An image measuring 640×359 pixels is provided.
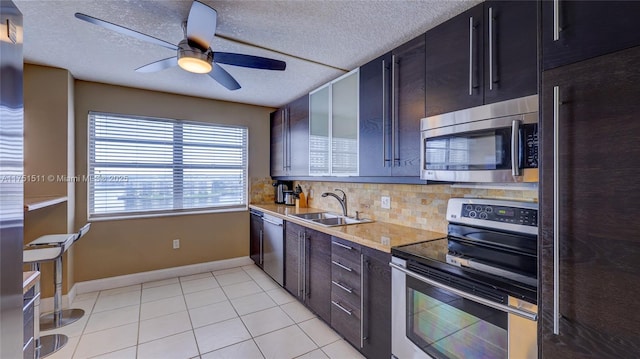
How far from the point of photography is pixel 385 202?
2559 millimetres

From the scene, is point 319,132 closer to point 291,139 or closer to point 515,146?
point 291,139

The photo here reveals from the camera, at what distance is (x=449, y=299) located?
1.36 m

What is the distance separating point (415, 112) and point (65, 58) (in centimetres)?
305

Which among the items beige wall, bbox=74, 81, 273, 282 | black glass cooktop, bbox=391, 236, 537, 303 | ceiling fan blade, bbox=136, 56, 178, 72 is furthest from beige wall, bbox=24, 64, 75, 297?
black glass cooktop, bbox=391, 236, 537, 303

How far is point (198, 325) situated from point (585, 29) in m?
3.00

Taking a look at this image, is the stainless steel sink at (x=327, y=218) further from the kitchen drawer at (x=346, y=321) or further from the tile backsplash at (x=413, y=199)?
the kitchen drawer at (x=346, y=321)

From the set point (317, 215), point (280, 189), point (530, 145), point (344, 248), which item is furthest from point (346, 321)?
point (280, 189)

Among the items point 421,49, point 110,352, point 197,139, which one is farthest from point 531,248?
point 197,139

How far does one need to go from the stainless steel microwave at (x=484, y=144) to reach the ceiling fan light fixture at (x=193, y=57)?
4.89 feet

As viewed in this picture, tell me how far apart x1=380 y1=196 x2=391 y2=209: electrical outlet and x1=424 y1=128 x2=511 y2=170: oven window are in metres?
0.81

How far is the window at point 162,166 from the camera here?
126 inches

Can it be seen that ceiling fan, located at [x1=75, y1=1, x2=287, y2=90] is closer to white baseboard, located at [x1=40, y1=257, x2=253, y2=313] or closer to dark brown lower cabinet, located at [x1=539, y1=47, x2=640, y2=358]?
dark brown lower cabinet, located at [x1=539, y1=47, x2=640, y2=358]

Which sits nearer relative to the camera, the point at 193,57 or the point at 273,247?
the point at 193,57

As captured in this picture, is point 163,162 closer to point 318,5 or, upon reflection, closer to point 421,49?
point 318,5
